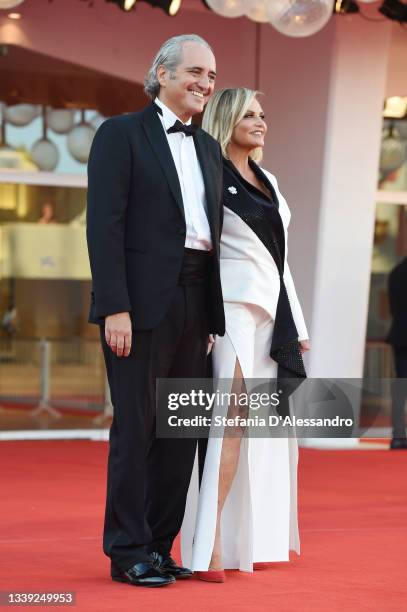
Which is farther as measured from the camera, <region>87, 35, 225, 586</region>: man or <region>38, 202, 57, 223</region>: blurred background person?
<region>38, 202, 57, 223</region>: blurred background person

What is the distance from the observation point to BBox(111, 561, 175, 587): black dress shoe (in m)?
4.27

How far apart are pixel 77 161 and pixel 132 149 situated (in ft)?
20.4

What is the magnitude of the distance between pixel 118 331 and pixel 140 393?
0.82 ft

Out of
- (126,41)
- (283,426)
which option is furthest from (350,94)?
(283,426)

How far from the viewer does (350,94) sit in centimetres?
955

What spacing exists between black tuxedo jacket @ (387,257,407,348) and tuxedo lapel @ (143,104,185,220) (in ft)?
20.6

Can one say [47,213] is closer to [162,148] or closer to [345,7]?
[345,7]

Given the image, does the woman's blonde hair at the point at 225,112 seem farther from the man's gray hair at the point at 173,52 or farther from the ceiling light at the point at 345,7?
the ceiling light at the point at 345,7

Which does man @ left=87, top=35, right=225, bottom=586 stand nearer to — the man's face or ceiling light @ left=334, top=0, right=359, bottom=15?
the man's face

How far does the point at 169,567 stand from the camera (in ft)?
14.8

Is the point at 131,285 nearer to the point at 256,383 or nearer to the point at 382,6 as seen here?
the point at 256,383

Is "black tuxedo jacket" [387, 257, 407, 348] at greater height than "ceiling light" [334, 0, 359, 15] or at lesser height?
lesser

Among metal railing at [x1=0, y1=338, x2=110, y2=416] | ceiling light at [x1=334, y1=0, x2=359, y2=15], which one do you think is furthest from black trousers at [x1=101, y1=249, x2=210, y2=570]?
metal railing at [x1=0, y1=338, x2=110, y2=416]

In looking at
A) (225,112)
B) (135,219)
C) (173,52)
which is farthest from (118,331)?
(225,112)
